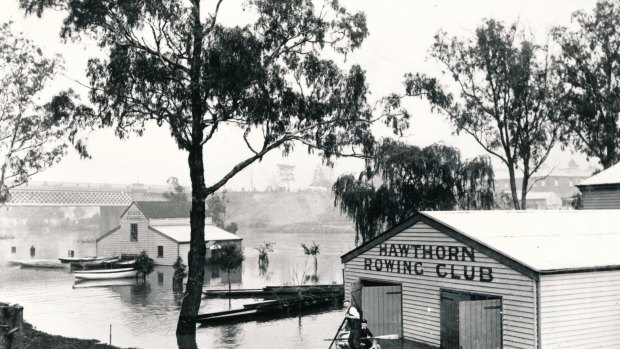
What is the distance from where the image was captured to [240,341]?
23125 millimetres

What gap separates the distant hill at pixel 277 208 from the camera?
458ft

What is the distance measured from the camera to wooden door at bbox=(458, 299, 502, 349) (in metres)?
16.5

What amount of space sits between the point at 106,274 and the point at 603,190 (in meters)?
33.6

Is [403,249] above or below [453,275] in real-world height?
above

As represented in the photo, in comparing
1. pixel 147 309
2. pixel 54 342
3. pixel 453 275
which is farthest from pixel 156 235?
pixel 453 275

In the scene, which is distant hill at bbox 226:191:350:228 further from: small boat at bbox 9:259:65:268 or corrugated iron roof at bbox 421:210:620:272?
corrugated iron roof at bbox 421:210:620:272

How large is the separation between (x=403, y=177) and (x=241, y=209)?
112 metres

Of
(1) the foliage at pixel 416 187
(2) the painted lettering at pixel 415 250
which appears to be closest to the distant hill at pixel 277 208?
(1) the foliage at pixel 416 187

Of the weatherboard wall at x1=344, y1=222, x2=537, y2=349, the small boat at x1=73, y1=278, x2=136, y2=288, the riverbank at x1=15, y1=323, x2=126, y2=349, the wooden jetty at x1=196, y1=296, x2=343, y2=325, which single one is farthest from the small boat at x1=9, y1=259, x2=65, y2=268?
the weatherboard wall at x1=344, y1=222, x2=537, y2=349

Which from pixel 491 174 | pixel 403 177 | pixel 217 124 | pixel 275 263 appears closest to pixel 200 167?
pixel 217 124

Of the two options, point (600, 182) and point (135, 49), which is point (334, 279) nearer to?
point (600, 182)

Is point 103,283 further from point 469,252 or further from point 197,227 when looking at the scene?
point 469,252

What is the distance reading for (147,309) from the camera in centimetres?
3195

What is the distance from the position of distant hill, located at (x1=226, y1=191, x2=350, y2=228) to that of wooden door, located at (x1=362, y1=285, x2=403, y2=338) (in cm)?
11568
